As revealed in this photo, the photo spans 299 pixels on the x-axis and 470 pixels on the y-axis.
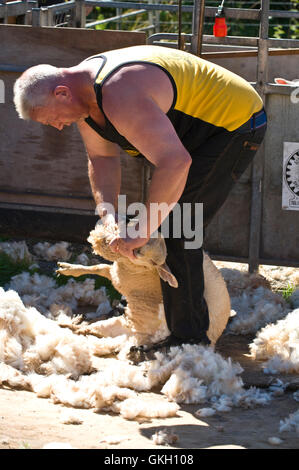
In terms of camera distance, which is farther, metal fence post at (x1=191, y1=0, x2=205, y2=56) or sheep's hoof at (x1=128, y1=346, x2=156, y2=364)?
metal fence post at (x1=191, y1=0, x2=205, y2=56)

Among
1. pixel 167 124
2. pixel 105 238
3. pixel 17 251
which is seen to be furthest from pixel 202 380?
pixel 17 251

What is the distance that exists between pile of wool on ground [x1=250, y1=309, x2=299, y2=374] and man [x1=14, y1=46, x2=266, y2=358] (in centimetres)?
39

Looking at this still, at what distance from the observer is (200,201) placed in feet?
12.6

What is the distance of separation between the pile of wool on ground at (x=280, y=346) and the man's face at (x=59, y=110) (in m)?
1.66

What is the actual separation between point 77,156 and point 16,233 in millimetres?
761

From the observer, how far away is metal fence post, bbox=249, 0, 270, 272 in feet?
17.0

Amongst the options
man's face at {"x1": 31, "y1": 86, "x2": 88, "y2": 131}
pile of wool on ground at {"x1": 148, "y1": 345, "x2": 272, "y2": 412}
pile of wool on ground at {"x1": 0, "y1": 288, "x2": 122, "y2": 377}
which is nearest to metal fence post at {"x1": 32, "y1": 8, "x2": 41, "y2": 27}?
pile of wool on ground at {"x1": 0, "y1": 288, "x2": 122, "y2": 377}

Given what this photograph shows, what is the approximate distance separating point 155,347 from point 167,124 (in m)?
1.36

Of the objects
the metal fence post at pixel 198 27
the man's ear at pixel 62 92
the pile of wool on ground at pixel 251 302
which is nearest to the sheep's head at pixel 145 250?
the man's ear at pixel 62 92

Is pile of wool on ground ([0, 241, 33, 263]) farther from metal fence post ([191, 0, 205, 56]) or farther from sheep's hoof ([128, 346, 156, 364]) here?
metal fence post ([191, 0, 205, 56])
